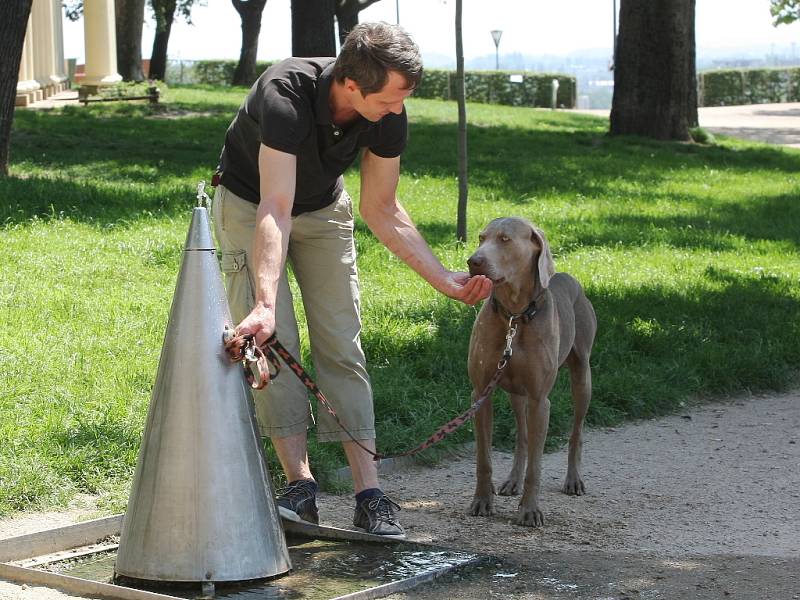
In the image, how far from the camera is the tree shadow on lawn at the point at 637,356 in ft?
21.4

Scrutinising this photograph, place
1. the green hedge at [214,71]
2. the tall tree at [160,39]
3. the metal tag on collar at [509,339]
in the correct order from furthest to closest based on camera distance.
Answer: the green hedge at [214,71] → the tall tree at [160,39] → the metal tag on collar at [509,339]

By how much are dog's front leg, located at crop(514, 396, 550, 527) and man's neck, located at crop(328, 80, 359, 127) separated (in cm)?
147

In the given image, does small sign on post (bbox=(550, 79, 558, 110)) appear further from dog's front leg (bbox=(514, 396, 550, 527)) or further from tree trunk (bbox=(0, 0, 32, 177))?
dog's front leg (bbox=(514, 396, 550, 527))

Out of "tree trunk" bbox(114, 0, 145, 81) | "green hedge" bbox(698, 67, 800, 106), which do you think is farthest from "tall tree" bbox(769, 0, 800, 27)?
"tree trunk" bbox(114, 0, 145, 81)

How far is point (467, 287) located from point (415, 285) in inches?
172

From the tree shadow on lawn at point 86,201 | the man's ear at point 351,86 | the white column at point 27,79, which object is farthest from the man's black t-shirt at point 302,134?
the white column at point 27,79

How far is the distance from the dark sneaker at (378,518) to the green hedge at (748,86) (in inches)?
1618

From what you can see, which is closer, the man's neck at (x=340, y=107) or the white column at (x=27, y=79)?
the man's neck at (x=340, y=107)

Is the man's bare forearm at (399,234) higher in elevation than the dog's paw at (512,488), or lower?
higher

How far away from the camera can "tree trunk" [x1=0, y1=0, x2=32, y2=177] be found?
1135 centimetres

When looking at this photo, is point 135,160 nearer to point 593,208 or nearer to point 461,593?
point 593,208

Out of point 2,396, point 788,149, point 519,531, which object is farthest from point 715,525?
point 788,149

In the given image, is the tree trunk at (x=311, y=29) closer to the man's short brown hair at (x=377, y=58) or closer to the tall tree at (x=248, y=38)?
the man's short brown hair at (x=377, y=58)

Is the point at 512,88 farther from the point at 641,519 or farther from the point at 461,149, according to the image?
the point at 641,519
